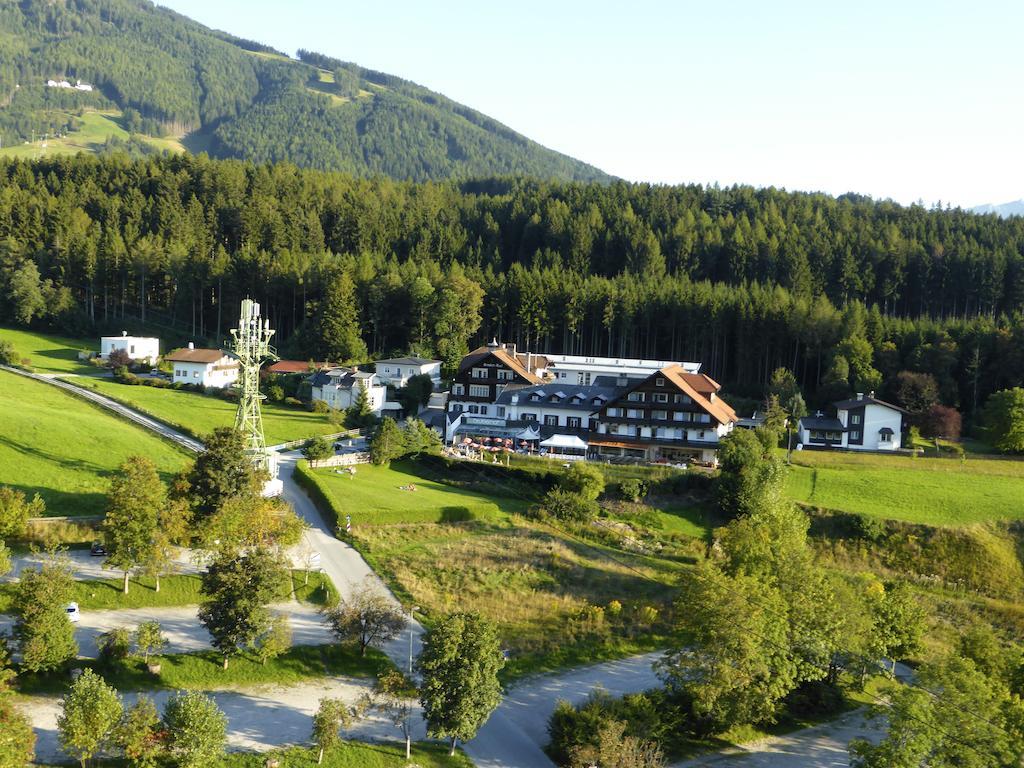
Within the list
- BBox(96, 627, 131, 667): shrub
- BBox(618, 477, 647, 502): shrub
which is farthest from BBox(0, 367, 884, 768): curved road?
BBox(618, 477, 647, 502): shrub

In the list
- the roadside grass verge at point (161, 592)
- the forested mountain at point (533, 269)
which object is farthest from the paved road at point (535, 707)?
the forested mountain at point (533, 269)

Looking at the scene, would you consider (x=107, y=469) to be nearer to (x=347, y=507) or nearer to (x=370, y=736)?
A: (x=347, y=507)

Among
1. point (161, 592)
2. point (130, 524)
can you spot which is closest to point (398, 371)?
point (161, 592)

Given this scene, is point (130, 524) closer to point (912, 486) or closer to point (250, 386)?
point (250, 386)

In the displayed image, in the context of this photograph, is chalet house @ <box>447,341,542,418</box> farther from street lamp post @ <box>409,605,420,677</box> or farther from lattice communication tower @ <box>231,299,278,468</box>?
street lamp post @ <box>409,605,420,677</box>

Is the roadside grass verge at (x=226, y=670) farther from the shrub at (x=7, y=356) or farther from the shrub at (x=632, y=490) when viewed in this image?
the shrub at (x=7, y=356)

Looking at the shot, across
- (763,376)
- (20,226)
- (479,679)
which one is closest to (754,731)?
(479,679)

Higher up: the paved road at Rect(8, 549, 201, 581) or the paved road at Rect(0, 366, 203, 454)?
the paved road at Rect(0, 366, 203, 454)
